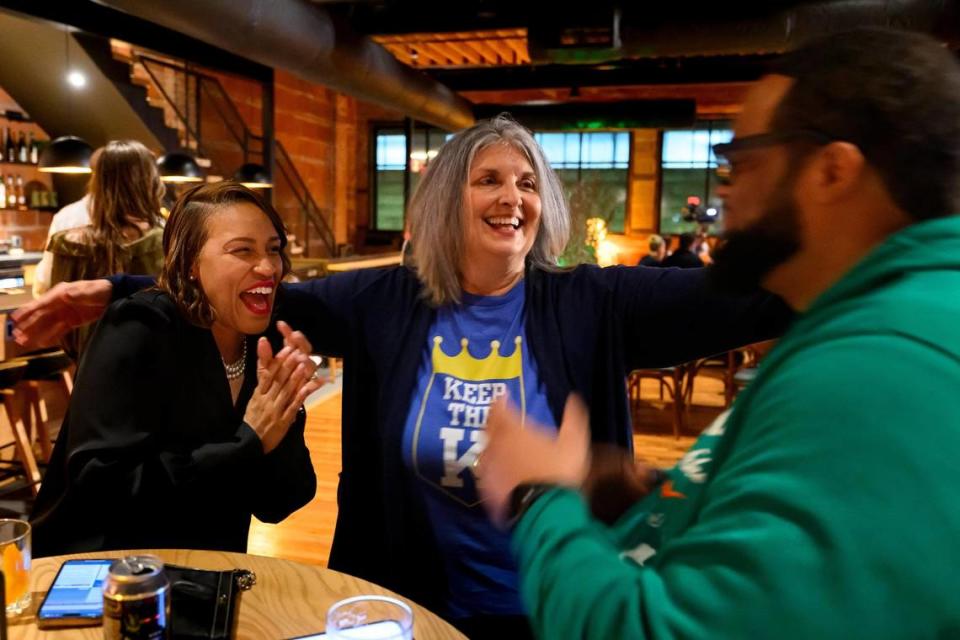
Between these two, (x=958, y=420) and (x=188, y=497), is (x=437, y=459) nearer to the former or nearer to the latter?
(x=188, y=497)

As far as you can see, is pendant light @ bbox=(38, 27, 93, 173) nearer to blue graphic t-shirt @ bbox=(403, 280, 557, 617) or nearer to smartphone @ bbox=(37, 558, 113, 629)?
blue graphic t-shirt @ bbox=(403, 280, 557, 617)

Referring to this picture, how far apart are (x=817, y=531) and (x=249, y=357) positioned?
1.55 meters

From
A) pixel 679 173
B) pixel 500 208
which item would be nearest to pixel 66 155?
pixel 500 208

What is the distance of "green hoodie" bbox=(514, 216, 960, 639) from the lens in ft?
1.94

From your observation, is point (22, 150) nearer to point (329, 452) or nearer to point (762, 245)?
point (329, 452)

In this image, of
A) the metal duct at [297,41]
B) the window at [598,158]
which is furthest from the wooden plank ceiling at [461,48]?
the window at [598,158]

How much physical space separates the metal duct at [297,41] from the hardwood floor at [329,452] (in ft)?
8.53

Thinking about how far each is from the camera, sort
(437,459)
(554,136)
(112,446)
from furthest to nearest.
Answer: (554,136), (437,459), (112,446)

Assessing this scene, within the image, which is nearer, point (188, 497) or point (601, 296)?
point (188, 497)

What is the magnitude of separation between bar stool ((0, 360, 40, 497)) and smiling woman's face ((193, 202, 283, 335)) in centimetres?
259

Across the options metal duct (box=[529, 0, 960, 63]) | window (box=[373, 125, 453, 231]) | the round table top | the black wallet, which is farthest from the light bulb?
window (box=[373, 125, 453, 231])

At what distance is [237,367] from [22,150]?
25.0ft

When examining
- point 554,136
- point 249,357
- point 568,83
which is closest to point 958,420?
point 249,357

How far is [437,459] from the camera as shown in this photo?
1.71 m
